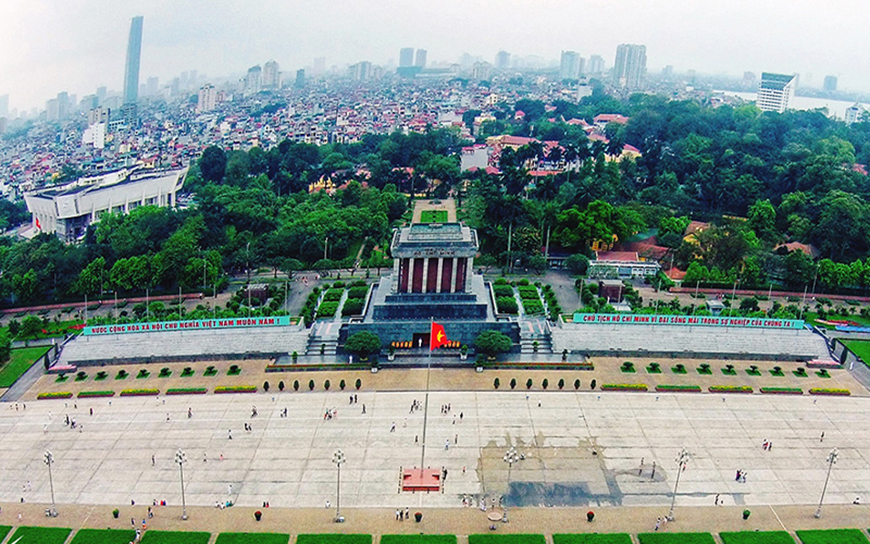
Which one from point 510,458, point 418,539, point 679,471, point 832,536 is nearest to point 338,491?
point 418,539

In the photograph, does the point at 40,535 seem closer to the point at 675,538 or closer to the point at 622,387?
the point at 675,538

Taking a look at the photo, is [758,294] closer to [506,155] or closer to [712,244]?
[712,244]

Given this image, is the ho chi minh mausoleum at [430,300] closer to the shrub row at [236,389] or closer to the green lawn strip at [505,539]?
the shrub row at [236,389]

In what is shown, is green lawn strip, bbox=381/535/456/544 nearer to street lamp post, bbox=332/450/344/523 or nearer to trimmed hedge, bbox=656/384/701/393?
street lamp post, bbox=332/450/344/523

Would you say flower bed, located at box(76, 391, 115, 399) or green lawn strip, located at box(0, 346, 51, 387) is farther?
green lawn strip, located at box(0, 346, 51, 387)

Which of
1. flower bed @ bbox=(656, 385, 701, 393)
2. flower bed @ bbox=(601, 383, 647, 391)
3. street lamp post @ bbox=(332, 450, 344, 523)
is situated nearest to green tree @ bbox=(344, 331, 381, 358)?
street lamp post @ bbox=(332, 450, 344, 523)

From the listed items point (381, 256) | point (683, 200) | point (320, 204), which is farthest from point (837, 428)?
point (320, 204)

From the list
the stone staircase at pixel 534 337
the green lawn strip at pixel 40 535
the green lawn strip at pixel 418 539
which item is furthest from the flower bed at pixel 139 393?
the stone staircase at pixel 534 337
